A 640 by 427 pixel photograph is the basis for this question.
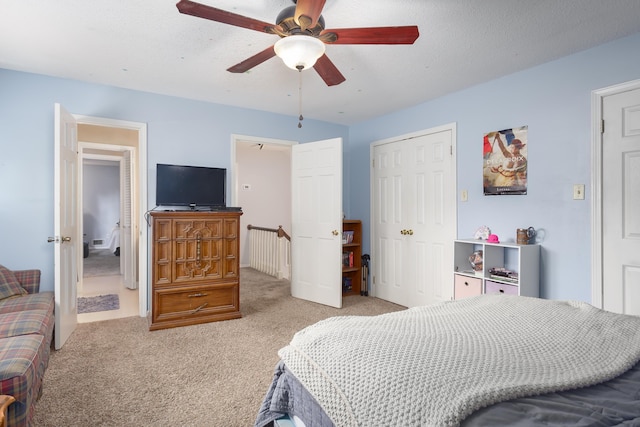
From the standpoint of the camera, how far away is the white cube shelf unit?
9.15 feet

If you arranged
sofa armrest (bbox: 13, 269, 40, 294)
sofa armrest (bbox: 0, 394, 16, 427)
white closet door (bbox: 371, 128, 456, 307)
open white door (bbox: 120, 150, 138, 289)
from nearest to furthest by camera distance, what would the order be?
1. sofa armrest (bbox: 0, 394, 16, 427)
2. sofa armrest (bbox: 13, 269, 40, 294)
3. white closet door (bbox: 371, 128, 456, 307)
4. open white door (bbox: 120, 150, 138, 289)

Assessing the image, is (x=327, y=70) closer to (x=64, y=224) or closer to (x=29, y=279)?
(x=64, y=224)

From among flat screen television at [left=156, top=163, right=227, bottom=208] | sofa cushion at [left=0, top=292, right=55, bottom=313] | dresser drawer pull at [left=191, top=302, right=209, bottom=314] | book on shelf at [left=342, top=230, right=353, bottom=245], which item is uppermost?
flat screen television at [left=156, top=163, right=227, bottom=208]

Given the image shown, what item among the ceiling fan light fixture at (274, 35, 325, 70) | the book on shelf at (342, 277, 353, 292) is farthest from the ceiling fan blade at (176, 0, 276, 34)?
the book on shelf at (342, 277, 353, 292)

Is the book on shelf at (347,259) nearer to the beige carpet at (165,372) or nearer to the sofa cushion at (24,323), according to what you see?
the beige carpet at (165,372)

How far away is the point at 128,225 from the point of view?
514 centimetres

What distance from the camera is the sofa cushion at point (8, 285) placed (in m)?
2.76

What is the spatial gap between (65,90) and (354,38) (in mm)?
2984

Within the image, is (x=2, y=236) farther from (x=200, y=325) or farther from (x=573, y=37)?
(x=573, y=37)

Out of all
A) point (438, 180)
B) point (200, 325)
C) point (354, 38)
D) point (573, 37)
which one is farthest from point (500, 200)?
point (200, 325)

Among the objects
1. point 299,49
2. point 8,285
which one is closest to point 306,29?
point 299,49

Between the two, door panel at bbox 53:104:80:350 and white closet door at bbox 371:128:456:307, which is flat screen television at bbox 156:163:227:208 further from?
white closet door at bbox 371:128:456:307

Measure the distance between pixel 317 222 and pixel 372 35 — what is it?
2.70 m

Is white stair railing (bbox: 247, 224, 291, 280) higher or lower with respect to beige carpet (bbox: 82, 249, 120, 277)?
higher
